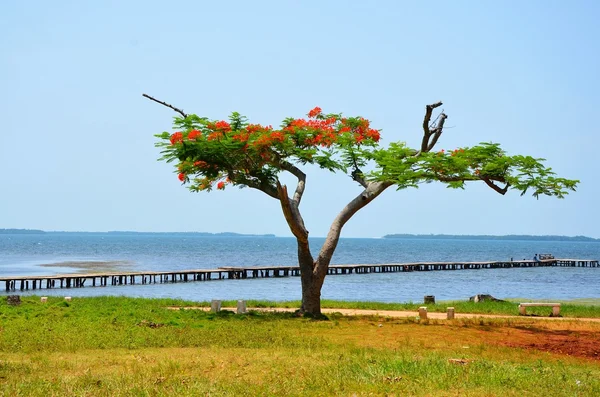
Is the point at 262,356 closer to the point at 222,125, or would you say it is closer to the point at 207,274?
the point at 222,125

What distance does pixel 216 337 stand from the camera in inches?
732

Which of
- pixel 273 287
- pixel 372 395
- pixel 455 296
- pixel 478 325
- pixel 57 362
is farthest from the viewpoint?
pixel 273 287

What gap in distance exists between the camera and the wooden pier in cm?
5816

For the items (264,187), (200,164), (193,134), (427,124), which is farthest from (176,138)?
(427,124)

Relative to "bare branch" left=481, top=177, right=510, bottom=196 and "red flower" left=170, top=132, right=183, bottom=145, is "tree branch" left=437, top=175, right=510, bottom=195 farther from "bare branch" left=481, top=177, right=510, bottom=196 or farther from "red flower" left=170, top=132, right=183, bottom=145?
"red flower" left=170, top=132, right=183, bottom=145

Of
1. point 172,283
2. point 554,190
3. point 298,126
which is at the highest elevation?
point 298,126

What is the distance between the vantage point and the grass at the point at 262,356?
1145 centimetres

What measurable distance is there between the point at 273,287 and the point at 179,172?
3408 cm

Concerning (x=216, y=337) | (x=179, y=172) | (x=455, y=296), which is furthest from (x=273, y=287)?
(x=216, y=337)

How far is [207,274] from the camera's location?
7162 cm

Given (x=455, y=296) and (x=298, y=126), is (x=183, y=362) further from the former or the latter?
(x=455, y=296)

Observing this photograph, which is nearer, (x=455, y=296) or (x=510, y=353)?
(x=510, y=353)

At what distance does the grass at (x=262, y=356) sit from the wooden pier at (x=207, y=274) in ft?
113

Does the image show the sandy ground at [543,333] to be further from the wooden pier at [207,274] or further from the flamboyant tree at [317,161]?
the wooden pier at [207,274]
